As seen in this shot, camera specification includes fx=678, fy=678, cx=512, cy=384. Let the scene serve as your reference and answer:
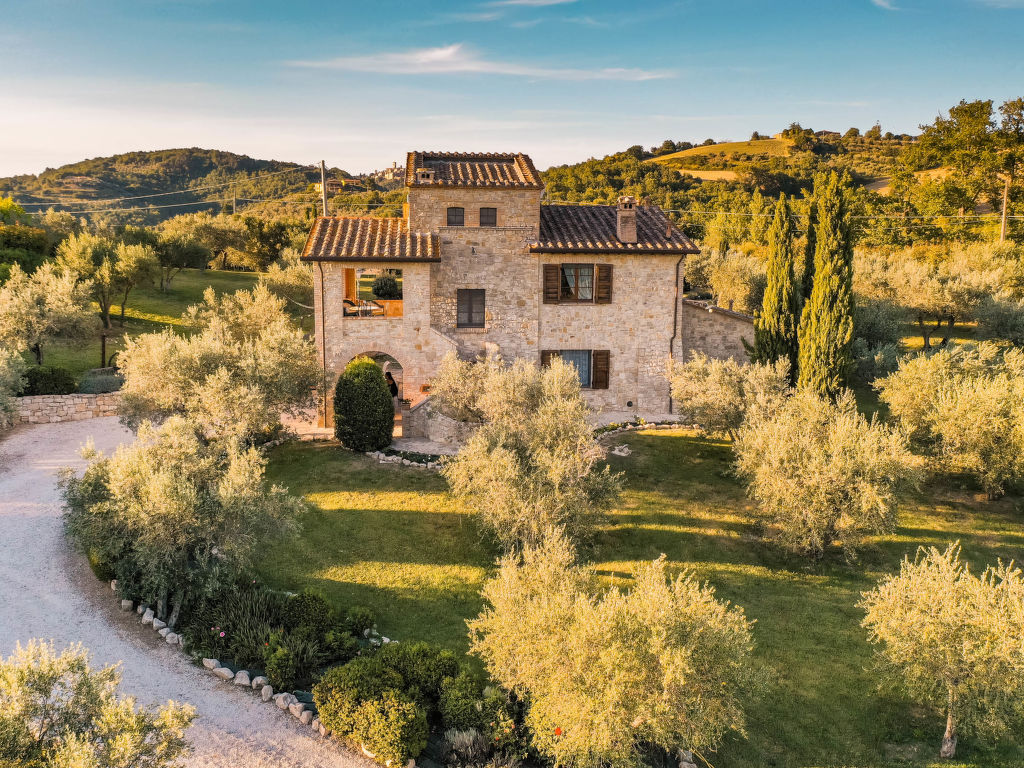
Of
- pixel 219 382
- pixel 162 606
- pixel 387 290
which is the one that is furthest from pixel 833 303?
pixel 387 290

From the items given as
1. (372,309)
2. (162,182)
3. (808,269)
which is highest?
(162,182)

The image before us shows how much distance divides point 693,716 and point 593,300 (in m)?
19.7

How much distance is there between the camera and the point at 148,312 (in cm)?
4128

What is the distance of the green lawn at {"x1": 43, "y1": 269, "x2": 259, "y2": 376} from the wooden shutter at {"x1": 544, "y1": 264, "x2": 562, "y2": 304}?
19.5 m

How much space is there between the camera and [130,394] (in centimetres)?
2092

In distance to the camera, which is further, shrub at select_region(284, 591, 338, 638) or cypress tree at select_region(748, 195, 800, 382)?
cypress tree at select_region(748, 195, 800, 382)

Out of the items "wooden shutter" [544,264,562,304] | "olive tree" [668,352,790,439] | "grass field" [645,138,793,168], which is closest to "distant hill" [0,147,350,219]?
"grass field" [645,138,793,168]

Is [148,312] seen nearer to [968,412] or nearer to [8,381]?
[8,381]

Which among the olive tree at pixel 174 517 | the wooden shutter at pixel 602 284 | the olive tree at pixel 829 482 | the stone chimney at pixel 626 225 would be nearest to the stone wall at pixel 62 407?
the olive tree at pixel 174 517

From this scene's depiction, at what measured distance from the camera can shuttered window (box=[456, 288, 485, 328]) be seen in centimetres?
2720

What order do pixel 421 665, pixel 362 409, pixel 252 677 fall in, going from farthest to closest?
1. pixel 362 409
2. pixel 252 677
3. pixel 421 665

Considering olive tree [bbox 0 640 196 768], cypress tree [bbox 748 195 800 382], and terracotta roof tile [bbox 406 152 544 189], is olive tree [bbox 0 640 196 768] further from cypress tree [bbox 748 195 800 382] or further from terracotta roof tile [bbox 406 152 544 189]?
cypress tree [bbox 748 195 800 382]

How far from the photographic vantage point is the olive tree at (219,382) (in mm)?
19641

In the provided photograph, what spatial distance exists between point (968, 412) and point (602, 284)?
13264 mm
